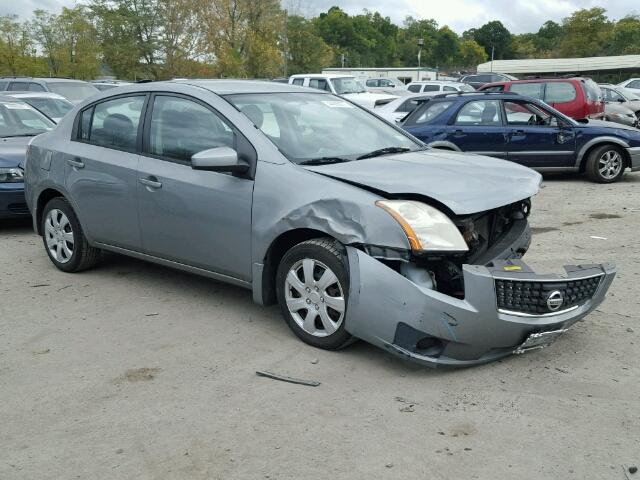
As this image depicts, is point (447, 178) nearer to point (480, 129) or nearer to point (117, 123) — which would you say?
point (117, 123)

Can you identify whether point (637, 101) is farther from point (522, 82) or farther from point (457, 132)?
point (457, 132)

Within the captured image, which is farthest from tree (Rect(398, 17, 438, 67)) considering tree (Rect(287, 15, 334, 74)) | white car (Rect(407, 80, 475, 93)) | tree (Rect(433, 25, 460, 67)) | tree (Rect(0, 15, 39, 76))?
white car (Rect(407, 80, 475, 93))

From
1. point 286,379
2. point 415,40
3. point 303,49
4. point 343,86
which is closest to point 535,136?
point 286,379

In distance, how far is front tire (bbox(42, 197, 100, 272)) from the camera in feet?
19.4

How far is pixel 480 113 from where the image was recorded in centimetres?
1109

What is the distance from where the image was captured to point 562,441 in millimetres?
3117

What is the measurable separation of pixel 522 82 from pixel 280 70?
3684 centimetres

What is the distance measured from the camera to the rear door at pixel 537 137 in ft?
35.6

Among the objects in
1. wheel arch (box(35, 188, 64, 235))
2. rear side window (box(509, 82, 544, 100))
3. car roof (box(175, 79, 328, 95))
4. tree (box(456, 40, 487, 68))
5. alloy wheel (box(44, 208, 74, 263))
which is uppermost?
tree (box(456, 40, 487, 68))

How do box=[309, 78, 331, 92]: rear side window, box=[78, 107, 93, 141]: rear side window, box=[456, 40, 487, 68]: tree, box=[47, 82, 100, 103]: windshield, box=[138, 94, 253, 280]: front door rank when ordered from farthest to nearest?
box=[456, 40, 487, 68]: tree, box=[309, 78, 331, 92]: rear side window, box=[47, 82, 100, 103]: windshield, box=[78, 107, 93, 141]: rear side window, box=[138, 94, 253, 280]: front door

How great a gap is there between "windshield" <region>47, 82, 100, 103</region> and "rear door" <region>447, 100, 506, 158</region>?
10.1m

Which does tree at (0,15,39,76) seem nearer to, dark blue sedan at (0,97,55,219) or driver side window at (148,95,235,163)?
dark blue sedan at (0,97,55,219)

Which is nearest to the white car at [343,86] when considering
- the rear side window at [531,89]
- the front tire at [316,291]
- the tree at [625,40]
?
the rear side window at [531,89]

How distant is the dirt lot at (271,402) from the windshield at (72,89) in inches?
514
